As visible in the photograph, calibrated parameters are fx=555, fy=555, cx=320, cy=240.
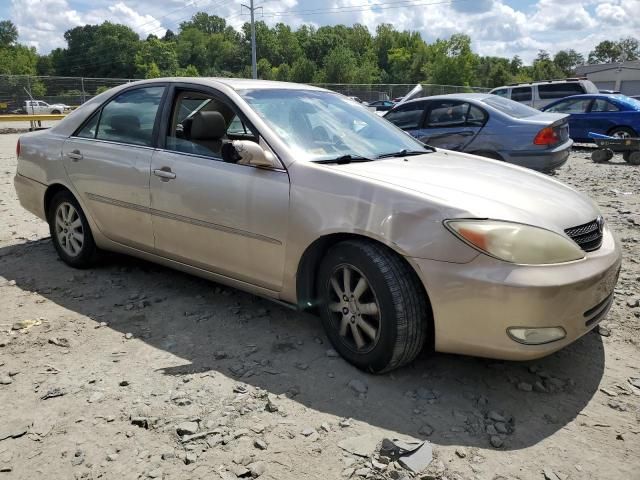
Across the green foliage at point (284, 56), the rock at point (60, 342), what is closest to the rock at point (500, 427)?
the rock at point (60, 342)

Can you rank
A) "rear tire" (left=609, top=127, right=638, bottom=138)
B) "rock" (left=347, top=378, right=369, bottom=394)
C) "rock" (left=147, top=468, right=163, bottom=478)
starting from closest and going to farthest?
"rock" (left=147, top=468, right=163, bottom=478) → "rock" (left=347, top=378, right=369, bottom=394) → "rear tire" (left=609, top=127, right=638, bottom=138)

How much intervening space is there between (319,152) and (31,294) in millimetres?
2674

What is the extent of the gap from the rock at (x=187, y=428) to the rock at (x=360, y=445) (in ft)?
2.28

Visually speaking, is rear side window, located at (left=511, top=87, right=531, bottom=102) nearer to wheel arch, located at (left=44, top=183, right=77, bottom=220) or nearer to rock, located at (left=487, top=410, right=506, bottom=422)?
wheel arch, located at (left=44, top=183, right=77, bottom=220)

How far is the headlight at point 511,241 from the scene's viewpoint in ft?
8.57

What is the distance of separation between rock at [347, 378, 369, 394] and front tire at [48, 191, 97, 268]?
9.10 ft

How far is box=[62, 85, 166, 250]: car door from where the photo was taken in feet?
13.4

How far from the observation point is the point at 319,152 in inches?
135

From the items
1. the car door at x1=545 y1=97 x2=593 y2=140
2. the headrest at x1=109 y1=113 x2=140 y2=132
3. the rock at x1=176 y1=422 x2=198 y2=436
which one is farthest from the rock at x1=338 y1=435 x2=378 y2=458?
the car door at x1=545 y1=97 x2=593 y2=140

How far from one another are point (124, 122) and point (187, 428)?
266 cm

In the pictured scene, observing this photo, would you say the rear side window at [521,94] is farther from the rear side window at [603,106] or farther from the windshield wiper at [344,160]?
the windshield wiper at [344,160]

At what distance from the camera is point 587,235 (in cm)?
298

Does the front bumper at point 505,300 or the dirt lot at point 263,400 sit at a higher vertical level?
the front bumper at point 505,300

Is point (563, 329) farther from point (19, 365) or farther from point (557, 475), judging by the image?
point (19, 365)
